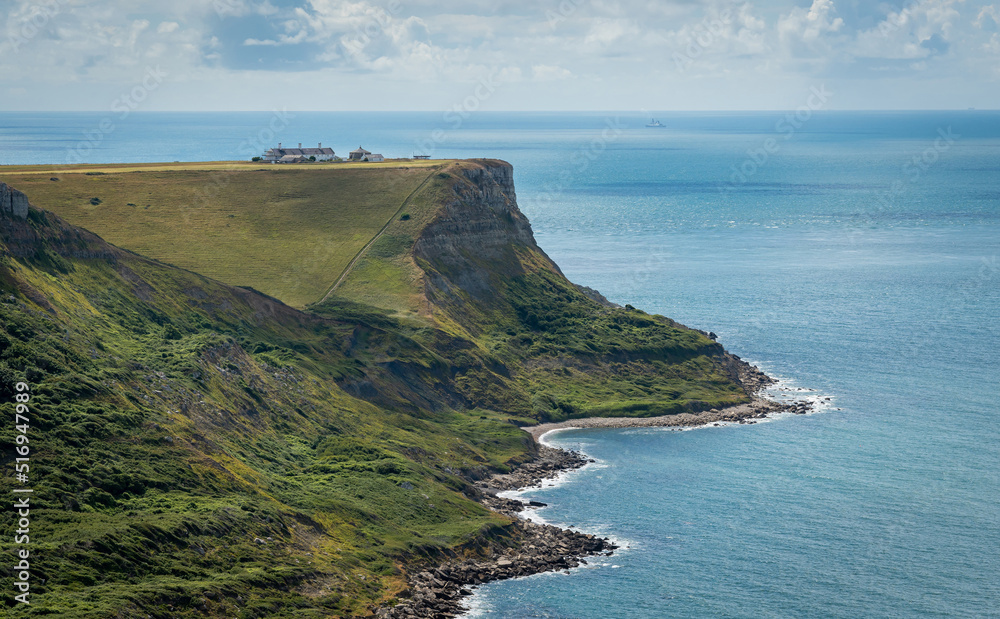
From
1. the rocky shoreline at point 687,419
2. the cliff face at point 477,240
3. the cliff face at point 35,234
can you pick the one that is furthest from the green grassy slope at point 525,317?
the cliff face at point 35,234

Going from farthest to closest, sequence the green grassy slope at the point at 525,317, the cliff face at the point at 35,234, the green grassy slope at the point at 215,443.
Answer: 1. the green grassy slope at the point at 525,317
2. the cliff face at the point at 35,234
3. the green grassy slope at the point at 215,443

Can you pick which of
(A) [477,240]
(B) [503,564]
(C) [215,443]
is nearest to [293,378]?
(C) [215,443]

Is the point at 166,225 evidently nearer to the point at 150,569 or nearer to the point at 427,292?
the point at 427,292

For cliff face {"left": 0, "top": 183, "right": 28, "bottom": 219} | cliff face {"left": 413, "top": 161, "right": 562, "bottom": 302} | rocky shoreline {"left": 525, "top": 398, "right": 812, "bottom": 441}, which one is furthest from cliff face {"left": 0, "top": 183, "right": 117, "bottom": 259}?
rocky shoreline {"left": 525, "top": 398, "right": 812, "bottom": 441}

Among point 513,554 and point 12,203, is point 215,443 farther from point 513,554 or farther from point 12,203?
point 12,203

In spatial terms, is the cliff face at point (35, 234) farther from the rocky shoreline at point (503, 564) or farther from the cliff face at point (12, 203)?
the rocky shoreline at point (503, 564)

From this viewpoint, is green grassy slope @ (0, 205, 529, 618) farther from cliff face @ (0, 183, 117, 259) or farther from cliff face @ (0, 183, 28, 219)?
cliff face @ (0, 183, 28, 219)
